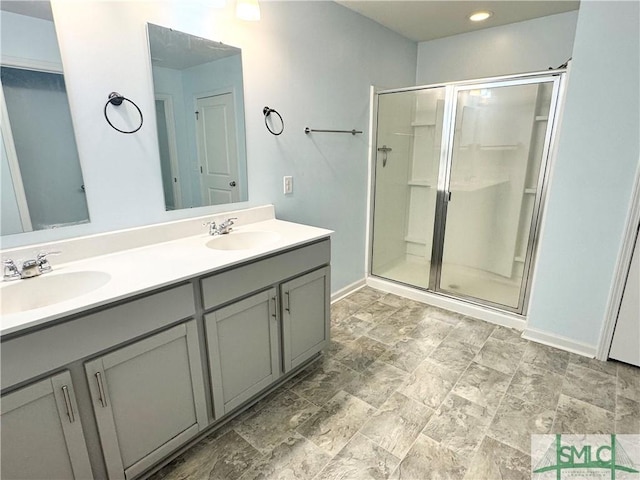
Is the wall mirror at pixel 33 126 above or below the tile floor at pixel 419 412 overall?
above

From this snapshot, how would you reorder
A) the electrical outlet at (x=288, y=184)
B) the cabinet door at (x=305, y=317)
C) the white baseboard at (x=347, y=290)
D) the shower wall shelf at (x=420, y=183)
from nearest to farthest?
the cabinet door at (x=305, y=317), the electrical outlet at (x=288, y=184), the white baseboard at (x=347, y=290), the shower wall shelf at (x=420, y=183)

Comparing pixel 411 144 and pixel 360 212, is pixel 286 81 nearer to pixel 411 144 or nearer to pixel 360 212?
pixel 360 212

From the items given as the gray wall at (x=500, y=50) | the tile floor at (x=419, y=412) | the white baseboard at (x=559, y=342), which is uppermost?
the gray wall at (x=500, y=50)

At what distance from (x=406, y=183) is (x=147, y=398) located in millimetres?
2919

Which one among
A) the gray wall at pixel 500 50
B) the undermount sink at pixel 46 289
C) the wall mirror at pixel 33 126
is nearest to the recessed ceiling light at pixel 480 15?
the gray wall at pixel 500 50

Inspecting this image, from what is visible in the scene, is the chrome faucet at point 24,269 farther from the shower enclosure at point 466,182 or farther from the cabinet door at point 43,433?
the shower enclosure at point 466,182

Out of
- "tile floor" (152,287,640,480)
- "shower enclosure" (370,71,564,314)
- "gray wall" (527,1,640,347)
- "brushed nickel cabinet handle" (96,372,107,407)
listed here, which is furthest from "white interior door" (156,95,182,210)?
"gray wall" (527,1,640,347)

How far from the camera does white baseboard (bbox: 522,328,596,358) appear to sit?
7.19 ft

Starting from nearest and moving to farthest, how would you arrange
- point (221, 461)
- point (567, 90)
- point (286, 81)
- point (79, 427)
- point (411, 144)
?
point (79, 427), point (221, 461), point (567, 90), point (286, 81), point (411, 144)

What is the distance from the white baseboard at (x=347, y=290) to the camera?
299 cm

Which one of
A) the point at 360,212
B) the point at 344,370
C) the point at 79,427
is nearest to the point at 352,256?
the point at 360,212

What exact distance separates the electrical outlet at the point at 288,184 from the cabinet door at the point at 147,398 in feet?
4.01

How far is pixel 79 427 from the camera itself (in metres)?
1.10

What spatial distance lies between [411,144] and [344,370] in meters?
2.27
